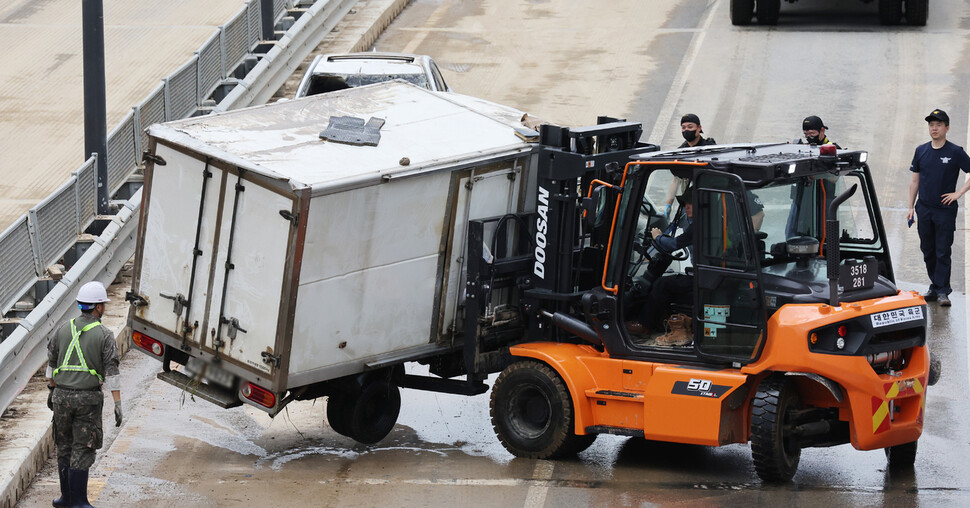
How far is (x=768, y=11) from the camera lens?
80.7 ft

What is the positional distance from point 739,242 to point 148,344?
4685 mm

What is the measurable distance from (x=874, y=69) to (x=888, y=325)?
13.5 meters

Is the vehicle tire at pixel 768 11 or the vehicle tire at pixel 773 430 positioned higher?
the vehicle tire at pixel 768 11

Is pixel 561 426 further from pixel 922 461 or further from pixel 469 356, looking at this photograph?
pixel 922 461

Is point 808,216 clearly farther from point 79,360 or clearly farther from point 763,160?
point 79,360

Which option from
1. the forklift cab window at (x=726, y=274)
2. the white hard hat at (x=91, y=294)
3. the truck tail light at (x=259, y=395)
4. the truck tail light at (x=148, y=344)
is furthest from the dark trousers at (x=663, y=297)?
the white hard hat at (x=91, y=294)

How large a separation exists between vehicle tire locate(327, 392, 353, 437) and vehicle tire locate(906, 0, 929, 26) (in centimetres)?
1641

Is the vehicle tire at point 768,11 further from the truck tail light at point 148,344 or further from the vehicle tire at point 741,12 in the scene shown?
the truck tail light at point 148,344

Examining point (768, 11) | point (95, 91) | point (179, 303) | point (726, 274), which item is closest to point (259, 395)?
point (179, 303)

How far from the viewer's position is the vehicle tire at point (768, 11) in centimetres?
2447

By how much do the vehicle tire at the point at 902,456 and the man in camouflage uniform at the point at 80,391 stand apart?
5600 millimetres

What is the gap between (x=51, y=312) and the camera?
1242 centimetres

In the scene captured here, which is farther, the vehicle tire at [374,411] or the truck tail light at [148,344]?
the truck tail light at [148,344]

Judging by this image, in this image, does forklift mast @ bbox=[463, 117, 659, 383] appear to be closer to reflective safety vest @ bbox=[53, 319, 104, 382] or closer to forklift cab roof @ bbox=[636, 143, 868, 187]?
forklift cab roof @ bbox=[636, 143, 868, 187]
